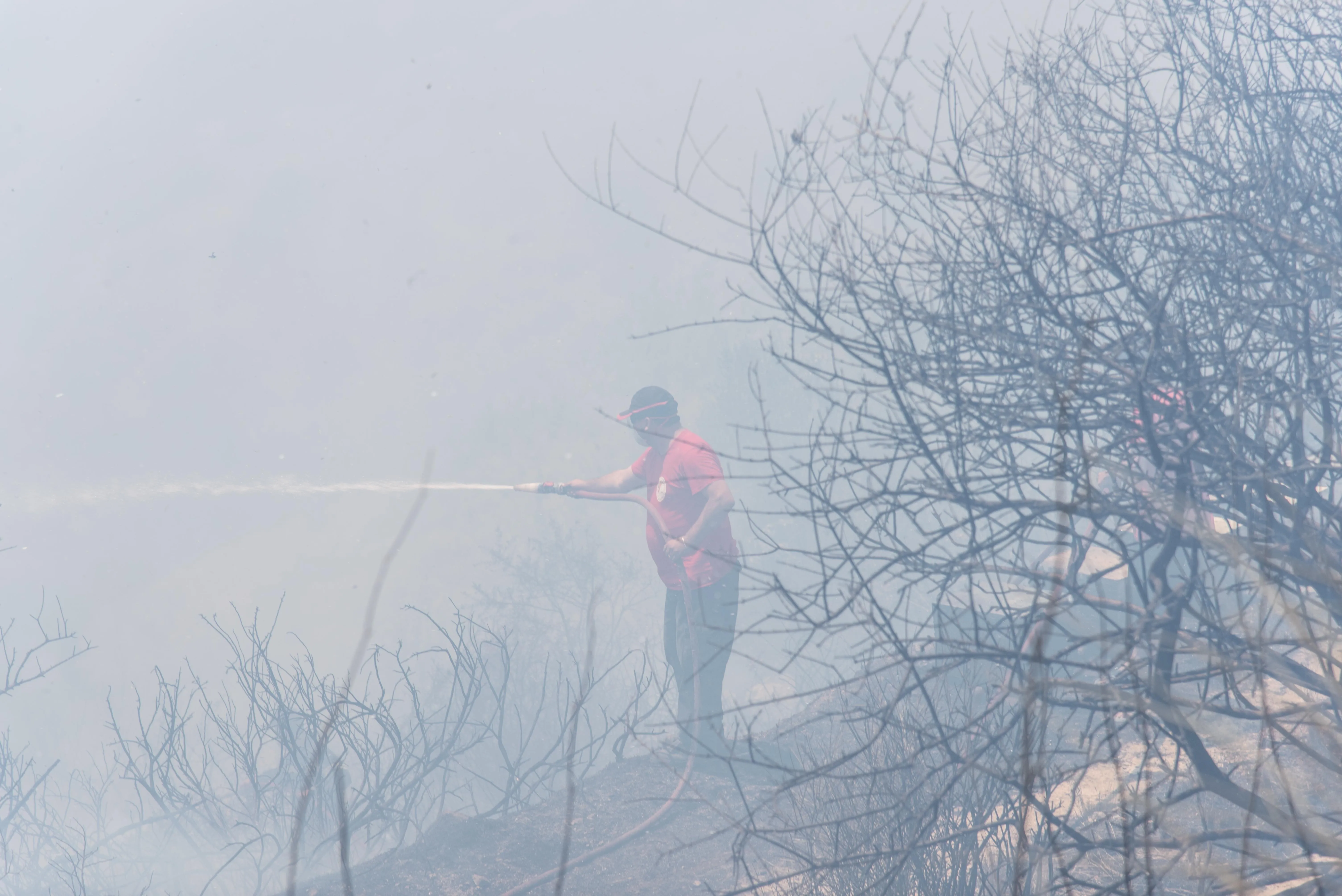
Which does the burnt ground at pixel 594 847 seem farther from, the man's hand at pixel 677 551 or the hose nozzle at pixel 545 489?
the hose nozzle at pixel 545 489

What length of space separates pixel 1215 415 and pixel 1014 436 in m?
0.53

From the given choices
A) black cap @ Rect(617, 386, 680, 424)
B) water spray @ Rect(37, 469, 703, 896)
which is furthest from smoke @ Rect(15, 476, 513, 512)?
black cap @ Rect(617, 386, 680, 424)

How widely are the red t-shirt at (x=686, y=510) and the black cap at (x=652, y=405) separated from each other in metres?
0.20

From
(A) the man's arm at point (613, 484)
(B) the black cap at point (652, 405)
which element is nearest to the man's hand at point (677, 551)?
(A) the man's arm at point (613, 484)

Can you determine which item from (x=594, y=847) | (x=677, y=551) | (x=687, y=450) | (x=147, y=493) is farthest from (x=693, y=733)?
(x=147, y=493)

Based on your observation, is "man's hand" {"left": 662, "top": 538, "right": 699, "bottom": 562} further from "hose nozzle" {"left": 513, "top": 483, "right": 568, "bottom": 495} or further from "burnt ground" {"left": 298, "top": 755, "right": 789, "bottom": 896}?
"burnt ground" {"left": 298, "top": 755, "right": 789, "bottom": 896}

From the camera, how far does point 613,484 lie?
6422 mm

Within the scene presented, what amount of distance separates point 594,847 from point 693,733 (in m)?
0.96

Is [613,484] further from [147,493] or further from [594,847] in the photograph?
[147,493]

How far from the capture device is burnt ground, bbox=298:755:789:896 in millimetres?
4457

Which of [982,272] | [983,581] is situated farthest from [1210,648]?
[983,581]

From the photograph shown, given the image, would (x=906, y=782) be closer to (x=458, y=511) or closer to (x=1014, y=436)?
(x=1014, y=436)

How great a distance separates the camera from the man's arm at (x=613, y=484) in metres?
6.27


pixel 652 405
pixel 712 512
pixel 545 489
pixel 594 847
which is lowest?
pixel 594 847
